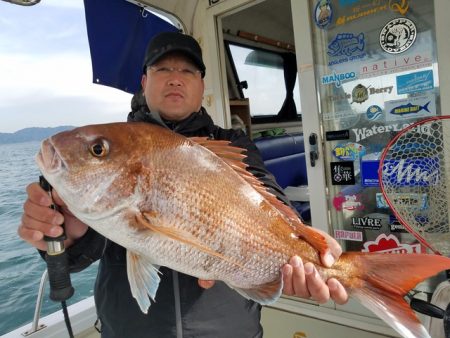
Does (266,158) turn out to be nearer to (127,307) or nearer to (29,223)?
(127,307)

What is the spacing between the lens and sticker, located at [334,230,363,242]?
8.17ft

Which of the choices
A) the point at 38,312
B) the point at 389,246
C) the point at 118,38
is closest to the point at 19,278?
the point at 38,312

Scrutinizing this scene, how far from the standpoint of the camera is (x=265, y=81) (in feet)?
16.3

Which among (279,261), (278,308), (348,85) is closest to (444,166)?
(348,85)

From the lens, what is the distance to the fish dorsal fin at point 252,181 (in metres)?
1.09

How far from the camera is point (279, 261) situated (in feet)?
3.62

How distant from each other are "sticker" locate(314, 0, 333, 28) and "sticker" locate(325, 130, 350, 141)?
32.1 inches

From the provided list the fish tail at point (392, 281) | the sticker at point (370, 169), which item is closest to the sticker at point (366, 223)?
the sticker at point (370, 169)

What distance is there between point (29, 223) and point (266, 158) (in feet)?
10.5

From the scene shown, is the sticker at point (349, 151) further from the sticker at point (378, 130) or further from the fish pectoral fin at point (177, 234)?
the fish pectoral fin at point (177, 234)

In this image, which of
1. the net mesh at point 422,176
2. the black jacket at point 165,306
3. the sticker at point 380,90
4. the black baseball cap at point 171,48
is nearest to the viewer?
the black jacket at point 165,306

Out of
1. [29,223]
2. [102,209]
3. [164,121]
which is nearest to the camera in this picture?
[102,209]

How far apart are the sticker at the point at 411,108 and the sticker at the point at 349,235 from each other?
88cm

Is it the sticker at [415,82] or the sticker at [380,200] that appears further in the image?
the sticker at [380,200]
